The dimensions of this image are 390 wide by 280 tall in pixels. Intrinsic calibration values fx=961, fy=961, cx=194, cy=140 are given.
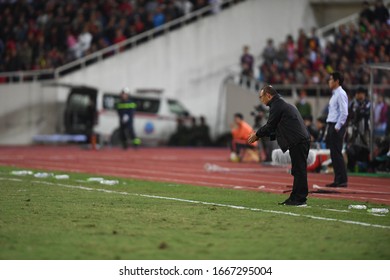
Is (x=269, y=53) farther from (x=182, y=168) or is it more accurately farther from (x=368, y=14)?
(x=182, y=168)

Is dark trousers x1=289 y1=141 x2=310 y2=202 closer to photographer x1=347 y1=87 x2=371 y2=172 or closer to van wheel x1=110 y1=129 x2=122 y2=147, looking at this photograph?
photographer x1=347 y1=87 x2=371 y2=172

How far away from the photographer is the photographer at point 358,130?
75.5 feet

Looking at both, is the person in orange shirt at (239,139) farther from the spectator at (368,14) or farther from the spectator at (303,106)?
the spectator at (368,14)

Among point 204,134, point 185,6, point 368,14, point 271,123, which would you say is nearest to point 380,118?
point 368,14

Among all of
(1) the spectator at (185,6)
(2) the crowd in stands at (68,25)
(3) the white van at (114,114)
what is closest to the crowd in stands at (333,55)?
(1) the spectator at (185,6)

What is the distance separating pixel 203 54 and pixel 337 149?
22.3 meters

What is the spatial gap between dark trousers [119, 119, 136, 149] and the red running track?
1.33ft

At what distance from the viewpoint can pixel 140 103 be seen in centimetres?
3641

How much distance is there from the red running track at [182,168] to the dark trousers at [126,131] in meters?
0.41

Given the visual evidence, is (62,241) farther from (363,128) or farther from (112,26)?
(112,26)

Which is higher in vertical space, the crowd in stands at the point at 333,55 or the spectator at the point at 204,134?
the crowd in stands at the point at 333,55

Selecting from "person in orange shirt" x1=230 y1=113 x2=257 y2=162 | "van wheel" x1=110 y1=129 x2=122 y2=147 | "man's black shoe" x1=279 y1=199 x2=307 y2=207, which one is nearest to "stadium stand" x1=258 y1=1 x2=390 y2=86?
"person in orange shirt" x1=230 y1=113 x2=257 y2=162

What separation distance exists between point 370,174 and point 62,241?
12753 millimetres
